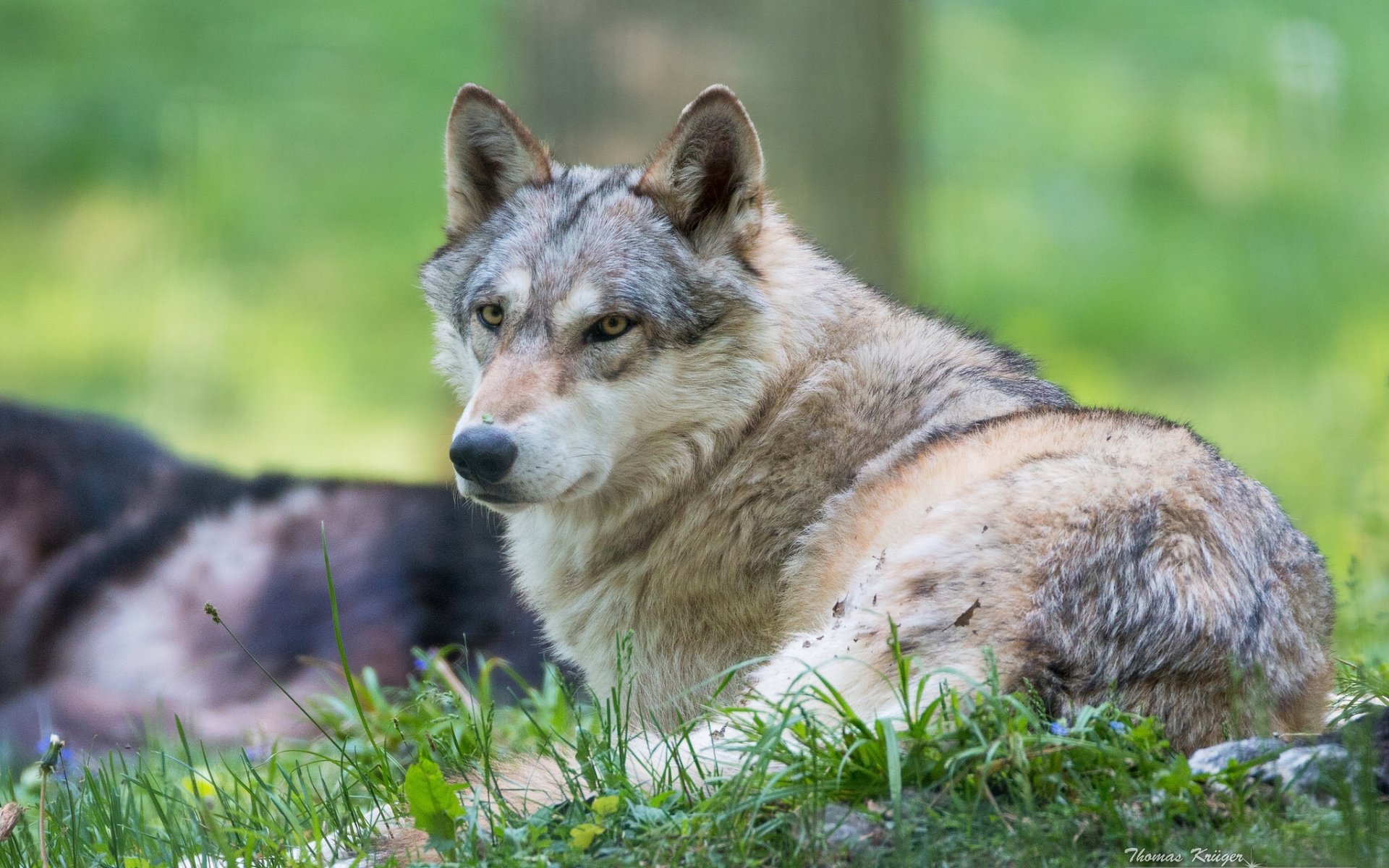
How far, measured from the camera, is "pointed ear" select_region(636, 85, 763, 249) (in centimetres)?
425

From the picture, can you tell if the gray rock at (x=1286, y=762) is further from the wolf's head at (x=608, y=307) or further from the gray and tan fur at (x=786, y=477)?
the wolf's head at (x=608, y=307)

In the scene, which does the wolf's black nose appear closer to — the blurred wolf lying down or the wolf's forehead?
the wolf's forehead

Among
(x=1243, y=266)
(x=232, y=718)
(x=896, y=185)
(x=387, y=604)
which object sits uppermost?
(x=1243, y=266)

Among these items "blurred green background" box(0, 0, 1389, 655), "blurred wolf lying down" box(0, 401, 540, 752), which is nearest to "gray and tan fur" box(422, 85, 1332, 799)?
"blurred wolf lying down" box(0, 401, 540, 752)

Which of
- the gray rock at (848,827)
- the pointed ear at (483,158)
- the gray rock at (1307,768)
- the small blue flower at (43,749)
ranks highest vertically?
the pointed ear at (483,158)

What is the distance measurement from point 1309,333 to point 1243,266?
10.8ft

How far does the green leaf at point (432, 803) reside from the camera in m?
3.05

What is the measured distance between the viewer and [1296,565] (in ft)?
11.5

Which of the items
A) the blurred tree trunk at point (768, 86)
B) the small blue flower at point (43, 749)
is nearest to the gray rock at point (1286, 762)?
the small blue flower at point (43, 749)

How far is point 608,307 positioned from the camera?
4191 millimetres

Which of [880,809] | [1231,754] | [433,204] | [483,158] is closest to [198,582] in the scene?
[483,158]

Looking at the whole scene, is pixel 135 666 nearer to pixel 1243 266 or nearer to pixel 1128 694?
pixel 1128 694

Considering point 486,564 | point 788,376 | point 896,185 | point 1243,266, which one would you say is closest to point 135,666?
point 486,564

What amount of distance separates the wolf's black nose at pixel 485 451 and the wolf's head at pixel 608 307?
0.01 m
